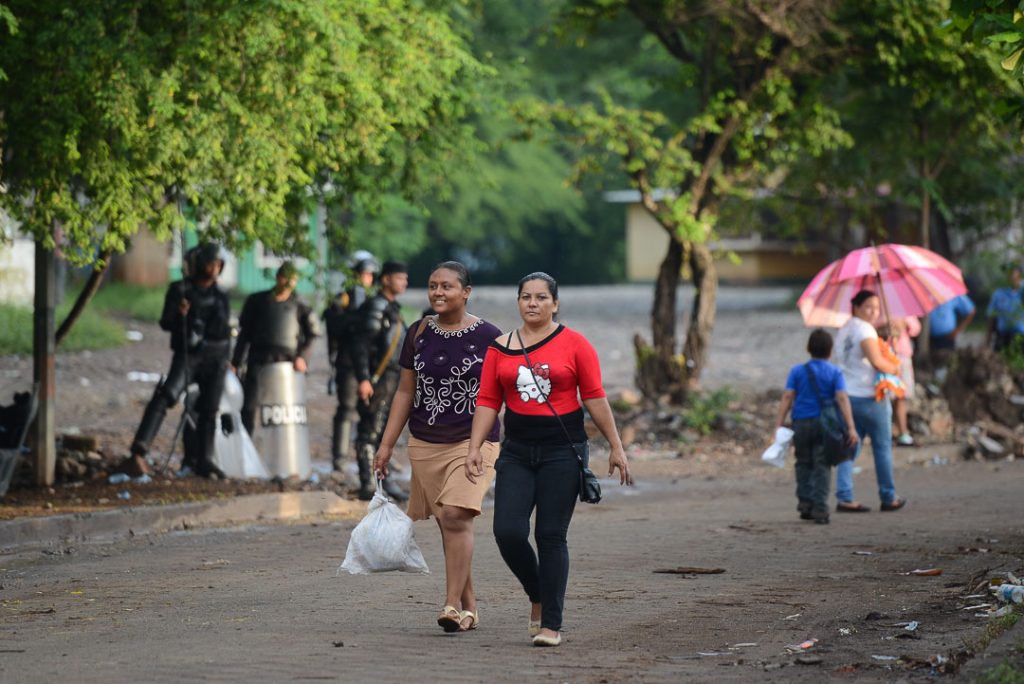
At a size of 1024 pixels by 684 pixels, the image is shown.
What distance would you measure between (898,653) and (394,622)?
2.36 m

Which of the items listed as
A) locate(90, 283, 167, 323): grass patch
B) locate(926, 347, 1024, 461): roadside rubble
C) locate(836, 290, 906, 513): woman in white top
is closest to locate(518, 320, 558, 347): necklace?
locate(836, 290, 906, 513): woman in white top

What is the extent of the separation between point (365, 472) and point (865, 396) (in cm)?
411

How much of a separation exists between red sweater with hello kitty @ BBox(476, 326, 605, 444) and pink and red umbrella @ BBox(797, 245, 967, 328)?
289 inches

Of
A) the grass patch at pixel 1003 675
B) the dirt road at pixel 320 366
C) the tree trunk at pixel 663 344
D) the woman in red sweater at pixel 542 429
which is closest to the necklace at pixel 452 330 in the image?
the woman in red sweater at pixel 542 429

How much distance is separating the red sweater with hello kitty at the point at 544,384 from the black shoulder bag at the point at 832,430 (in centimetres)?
542

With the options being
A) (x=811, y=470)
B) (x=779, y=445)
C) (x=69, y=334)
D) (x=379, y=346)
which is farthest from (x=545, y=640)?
(x=69, y=334)

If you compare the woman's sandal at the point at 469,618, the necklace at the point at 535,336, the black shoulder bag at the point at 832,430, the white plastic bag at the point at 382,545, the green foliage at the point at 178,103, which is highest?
the green foliage at the point at 178,103

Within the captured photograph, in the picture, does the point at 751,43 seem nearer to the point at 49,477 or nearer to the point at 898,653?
the point at 49,477

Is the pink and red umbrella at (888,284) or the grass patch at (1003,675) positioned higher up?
the pink and red umbrella at (888,284)

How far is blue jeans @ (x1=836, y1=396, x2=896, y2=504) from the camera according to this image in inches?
506

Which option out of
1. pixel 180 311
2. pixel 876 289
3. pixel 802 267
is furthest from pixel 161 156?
pixel 802 267

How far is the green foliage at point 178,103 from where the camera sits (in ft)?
35.3

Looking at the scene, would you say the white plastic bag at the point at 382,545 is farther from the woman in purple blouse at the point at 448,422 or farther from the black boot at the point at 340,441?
the black boot at the point at 340,441

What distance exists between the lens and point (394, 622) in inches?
308
